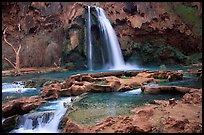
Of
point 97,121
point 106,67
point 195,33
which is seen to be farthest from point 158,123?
point 195,33

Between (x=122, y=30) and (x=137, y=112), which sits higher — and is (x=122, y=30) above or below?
above

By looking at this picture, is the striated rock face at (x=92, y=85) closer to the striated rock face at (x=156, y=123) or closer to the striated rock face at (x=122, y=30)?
the striated rock face at (x=156, y=123)

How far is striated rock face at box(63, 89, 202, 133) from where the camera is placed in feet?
21.0

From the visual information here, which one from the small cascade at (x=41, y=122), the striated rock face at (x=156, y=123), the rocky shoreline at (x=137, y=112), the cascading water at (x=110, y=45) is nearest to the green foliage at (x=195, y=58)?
the cascading water at (x=110, y=45)

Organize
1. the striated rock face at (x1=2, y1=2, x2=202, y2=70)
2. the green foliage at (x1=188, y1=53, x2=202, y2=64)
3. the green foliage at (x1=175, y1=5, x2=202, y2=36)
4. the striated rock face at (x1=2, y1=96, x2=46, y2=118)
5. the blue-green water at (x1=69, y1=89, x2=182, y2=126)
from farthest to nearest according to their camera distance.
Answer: the green foliage at (x1=175, y1=5, x2=202, y2=36) < the striated rock face at (x1=2, y1=2, x2=202, y2=70) < the green foliage at (x1=188, y1=53, x2=202, y2=64) < the striated rock face at (x1=2, y1=96, x2=46, y2=118) < the blue-green water at (x1=69, y1=89, x2=182, y2=126)

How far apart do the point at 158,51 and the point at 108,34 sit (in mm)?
4737

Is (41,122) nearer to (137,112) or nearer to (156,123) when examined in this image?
(137,112)

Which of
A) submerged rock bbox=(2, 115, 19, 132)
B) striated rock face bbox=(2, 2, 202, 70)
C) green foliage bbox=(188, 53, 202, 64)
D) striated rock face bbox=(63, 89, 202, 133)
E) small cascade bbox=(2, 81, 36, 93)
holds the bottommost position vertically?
submerged rock bbox=(2, 115, 19, 132)

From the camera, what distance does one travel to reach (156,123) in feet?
22.2

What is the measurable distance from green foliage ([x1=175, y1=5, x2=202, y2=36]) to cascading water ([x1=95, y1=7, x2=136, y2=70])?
254 inches

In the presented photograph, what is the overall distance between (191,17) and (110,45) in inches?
318

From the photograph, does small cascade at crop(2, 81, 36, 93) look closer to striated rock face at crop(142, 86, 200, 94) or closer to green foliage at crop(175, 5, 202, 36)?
striated rock face at crop(142, 86, 200, 94)

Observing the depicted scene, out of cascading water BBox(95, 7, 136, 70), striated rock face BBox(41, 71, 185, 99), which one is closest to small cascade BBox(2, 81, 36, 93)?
striated rock face BBox(41, 71, 185, 99)

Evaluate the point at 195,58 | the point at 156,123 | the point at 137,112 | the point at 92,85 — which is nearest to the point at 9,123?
the point at 137,112
